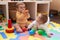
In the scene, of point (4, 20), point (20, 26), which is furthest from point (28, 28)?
point (4, 20)

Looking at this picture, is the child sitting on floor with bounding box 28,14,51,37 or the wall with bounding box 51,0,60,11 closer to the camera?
the child sitting on floor with bounding box 28,14,51,37

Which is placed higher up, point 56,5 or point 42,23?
point 56,5

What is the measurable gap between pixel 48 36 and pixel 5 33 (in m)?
0.47

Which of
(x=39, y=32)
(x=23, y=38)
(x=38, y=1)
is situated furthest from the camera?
(x=38, y=1)

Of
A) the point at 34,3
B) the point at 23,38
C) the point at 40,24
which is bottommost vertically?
the point at 23,38

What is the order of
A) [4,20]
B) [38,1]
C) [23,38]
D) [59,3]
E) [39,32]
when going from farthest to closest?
[59,3] → [38,1] → [4,20] → [39,32] → [23,38]

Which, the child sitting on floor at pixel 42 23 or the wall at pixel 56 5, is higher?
the wall at pixel 56 5

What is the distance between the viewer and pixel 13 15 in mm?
1872

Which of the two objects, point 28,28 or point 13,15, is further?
point 13,15

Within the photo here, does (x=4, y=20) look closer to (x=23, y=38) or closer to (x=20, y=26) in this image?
(x=20, y=26)

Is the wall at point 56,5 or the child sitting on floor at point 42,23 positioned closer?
the child sitting on floor at point 42,23

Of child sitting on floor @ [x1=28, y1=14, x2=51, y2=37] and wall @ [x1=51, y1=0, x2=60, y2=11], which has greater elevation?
wall @ [x1=51, y1=0, x2=60, y2=11]

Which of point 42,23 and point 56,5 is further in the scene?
point 56,5

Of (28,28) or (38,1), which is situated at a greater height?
(38,1)
